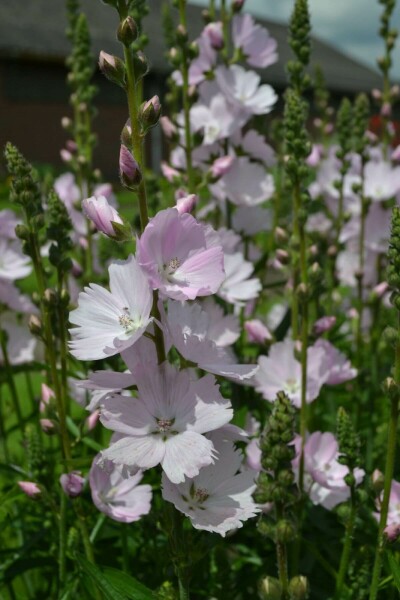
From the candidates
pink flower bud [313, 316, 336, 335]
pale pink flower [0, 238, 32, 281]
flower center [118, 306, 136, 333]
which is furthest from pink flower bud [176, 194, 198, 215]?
pale pink flower [0, 238, 32, 281]

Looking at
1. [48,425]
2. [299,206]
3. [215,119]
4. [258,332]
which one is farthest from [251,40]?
[48,425]

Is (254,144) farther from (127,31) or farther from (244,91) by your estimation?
(127,31)

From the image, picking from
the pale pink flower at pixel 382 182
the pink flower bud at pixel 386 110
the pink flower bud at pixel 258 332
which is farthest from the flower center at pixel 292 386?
the pink flower bud at pixel 386 110

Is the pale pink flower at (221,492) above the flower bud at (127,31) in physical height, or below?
below

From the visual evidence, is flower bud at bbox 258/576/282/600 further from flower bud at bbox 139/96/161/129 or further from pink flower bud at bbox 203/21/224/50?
pink flower bud at bbox 203/21/224/50

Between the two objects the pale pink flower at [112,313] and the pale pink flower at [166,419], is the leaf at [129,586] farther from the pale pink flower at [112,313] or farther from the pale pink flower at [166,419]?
the pale pink flower at [112,313]

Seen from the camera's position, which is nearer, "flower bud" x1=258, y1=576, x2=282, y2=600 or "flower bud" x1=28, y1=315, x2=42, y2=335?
"flower bud" x1=258, y1=576, x2=282, y2=600
